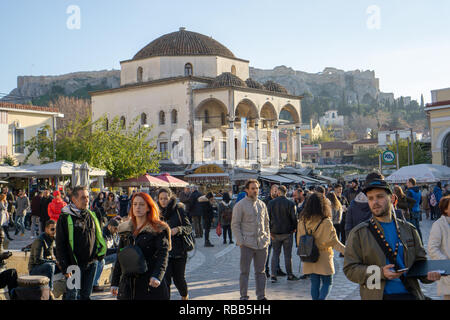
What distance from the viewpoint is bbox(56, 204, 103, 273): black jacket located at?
20.5 feet

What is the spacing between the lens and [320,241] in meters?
7.36

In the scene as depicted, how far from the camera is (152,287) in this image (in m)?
5.18

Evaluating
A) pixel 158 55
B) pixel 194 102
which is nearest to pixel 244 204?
pixel 194 102

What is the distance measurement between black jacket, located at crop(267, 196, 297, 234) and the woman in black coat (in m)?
2.62

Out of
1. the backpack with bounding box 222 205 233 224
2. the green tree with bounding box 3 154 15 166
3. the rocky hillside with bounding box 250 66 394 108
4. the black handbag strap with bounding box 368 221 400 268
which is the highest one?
the rocky hillside with bounding box 250 66 394 108

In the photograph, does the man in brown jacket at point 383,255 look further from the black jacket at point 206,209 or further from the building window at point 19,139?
the building window at point 19,139

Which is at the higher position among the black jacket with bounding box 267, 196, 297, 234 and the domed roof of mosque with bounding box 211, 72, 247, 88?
the domed roof of mosque with bounding box 211, 72, 247, 88

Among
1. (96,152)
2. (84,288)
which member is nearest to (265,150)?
(96,152)

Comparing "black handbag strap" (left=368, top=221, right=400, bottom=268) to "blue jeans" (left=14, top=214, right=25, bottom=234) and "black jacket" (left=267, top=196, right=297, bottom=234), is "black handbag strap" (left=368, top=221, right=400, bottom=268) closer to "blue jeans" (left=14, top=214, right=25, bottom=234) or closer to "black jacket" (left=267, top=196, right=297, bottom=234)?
"black jacket" (left=267, top=196, right=297, bottom=234)

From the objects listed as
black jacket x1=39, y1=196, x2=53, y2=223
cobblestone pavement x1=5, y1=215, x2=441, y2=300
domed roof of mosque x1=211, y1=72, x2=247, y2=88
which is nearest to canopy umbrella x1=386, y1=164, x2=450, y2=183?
cobblestone pavement x1=5, y1=215, x2=441, y2=300

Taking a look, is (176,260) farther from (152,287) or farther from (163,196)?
(152,287)

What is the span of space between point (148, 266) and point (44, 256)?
2.98 metres

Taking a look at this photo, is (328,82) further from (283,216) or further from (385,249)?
(385,249)
